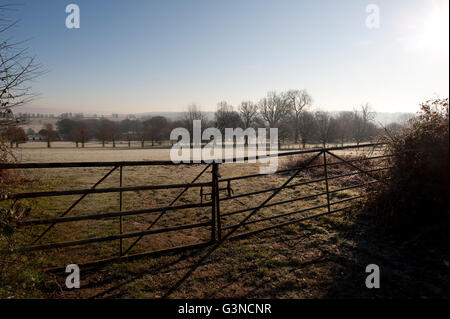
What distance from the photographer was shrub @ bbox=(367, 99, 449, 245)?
4047mm

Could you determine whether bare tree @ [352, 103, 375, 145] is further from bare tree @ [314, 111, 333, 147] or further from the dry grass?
the dry grass

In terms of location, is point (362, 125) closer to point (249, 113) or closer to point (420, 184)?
point (249, 113)

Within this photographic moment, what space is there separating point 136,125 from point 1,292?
418 ft

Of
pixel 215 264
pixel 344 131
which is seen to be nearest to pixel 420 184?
pixel 215 264

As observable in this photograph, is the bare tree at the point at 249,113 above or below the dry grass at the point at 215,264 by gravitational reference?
above

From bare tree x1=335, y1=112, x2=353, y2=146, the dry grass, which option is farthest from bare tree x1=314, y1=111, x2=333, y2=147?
the dry grass

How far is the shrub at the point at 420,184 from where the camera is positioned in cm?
405

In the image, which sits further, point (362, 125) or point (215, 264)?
point (362, 125)

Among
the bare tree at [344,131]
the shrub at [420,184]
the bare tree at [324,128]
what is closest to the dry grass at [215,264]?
the shrub at [420,184]

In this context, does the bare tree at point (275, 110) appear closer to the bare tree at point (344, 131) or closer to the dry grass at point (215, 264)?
the bare tree at point (344, 131)

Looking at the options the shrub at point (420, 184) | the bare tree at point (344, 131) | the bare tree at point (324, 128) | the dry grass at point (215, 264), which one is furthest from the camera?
the bare tree at point (344, 131)

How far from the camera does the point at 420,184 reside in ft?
14.7

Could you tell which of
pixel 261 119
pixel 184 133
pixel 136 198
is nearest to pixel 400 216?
pixel 136 198

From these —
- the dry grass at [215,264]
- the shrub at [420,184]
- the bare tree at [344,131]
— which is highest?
the bare tree at [344,131]
